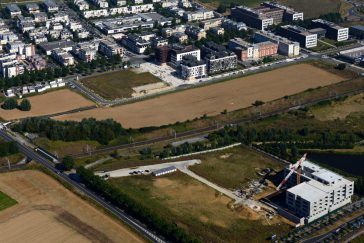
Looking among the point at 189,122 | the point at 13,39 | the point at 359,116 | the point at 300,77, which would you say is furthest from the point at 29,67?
the point at 359,116

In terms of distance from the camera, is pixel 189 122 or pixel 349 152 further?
pixel 189 122

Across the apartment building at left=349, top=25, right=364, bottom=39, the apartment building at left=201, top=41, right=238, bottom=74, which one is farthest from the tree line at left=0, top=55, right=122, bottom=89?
the apartment building at left=349, top=25, right=364, bottom=39

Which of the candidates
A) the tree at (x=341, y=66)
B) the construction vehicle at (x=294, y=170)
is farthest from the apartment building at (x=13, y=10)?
the construction vehicle at (x=294, y=170)

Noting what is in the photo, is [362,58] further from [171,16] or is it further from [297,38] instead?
[171,16]

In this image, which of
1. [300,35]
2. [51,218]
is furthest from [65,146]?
[300,35]

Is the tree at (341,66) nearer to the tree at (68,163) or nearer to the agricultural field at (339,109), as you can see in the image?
the agricultural field at (339,109)

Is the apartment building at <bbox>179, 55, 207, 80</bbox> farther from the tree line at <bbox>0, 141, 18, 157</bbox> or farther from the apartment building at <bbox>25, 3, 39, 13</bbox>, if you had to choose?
the apartment building at <bbox>25, 3, 39, 13</bbox>
